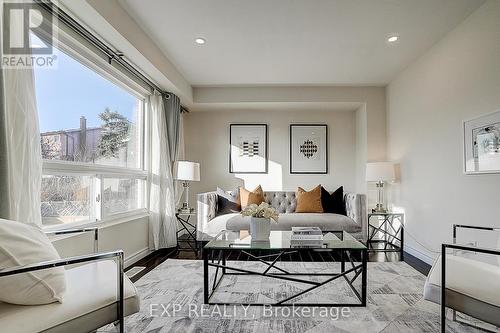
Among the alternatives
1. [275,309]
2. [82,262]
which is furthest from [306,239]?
[82,262]

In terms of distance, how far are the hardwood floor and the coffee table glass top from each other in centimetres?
105

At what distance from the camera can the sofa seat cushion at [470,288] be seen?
1351 millimetres

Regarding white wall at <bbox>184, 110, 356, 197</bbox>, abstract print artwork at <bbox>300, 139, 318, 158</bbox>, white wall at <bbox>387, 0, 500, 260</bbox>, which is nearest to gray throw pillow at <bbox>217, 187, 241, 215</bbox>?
white wall at <bbox>184, 110, 356, 197</bbox>

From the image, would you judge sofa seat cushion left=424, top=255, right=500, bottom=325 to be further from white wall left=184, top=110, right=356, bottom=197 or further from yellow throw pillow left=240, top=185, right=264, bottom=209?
white wall left=184, top=110, right=356, bottom=197

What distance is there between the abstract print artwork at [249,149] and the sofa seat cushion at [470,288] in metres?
3.38

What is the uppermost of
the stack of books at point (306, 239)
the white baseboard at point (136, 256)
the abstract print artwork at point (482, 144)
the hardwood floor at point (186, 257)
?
the abstract print artwork at point (482, 144)

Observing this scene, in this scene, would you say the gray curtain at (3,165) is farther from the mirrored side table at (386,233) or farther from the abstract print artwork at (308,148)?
the abstract print artwork at (308,148)

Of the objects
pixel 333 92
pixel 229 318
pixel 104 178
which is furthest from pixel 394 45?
pixel 104 178

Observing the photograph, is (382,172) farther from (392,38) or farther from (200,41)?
(200,41)

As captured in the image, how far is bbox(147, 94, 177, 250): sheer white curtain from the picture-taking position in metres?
3.70

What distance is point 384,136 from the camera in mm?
4301

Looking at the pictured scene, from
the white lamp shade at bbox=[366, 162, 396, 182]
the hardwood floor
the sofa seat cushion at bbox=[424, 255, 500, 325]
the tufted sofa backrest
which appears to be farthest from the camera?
the tufted sofa backrest

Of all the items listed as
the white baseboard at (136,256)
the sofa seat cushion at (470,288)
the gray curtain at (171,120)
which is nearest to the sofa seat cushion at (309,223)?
the white baseboard at (136,256)

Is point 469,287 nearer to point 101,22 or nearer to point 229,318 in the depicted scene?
point 229,318
